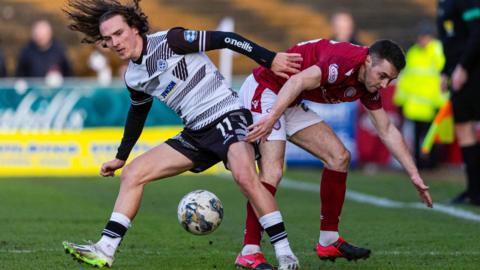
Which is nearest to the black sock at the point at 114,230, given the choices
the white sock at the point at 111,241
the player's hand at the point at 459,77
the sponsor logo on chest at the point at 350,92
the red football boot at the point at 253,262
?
the white sock at the point at 111,241

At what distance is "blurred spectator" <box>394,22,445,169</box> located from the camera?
16453mm

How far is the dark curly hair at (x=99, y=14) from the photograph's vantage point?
695cm

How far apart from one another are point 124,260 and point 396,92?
10.3 meters

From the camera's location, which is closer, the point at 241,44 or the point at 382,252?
the point at 241,44

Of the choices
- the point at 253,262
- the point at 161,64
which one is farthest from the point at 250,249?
the point at 161,64

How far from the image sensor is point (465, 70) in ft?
36.2

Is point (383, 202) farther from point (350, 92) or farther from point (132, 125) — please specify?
point (132, 125)

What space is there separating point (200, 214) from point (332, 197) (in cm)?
101

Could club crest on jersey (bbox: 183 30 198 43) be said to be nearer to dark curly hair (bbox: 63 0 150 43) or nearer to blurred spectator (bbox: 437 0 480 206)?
dark curly hair (bbox: 63 0 150 43)

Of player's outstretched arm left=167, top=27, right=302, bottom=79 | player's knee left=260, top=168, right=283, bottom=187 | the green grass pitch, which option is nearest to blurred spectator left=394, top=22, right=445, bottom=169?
the green grass pitch

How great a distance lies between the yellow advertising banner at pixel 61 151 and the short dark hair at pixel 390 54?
360 inches

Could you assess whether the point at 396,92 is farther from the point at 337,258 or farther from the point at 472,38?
the point at 337,258

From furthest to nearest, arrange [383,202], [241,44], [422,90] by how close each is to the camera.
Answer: [422,90]
[383,202]
[241,44]

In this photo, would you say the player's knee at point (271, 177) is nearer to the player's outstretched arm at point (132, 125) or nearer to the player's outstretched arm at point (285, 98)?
the player's outstretched arm at point (285, 98)
